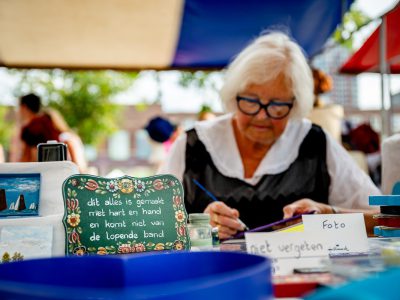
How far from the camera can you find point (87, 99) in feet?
41.8

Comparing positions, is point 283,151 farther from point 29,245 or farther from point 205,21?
point 205,21

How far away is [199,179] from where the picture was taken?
195cm

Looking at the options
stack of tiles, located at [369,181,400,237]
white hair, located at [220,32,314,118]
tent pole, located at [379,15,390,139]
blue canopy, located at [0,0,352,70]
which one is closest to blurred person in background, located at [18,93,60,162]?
blue canopy, located at [0,0,352,70]

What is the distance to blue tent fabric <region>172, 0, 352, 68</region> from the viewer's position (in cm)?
403

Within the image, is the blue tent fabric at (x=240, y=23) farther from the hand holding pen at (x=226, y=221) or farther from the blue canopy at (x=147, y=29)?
the hand holding pen at (x=226, y=221)

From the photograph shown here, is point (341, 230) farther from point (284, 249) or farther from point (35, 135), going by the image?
point (35, 135)

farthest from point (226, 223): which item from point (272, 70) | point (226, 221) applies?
point (272, 70)

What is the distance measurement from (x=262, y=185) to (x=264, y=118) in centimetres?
26

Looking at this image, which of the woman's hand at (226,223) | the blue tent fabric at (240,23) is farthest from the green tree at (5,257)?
the blue tent fabric at (240,23)

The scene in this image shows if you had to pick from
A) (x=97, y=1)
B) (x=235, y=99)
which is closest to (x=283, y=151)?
(x=235, y=99)

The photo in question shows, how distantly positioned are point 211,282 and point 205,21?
164 inches

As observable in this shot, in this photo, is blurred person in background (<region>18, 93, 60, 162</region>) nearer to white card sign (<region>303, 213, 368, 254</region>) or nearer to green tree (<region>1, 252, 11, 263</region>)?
green tree (<region>1, 252, 11, 263</region>)

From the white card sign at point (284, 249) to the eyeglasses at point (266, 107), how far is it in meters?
1.10

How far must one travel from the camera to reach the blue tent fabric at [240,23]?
4031mm
